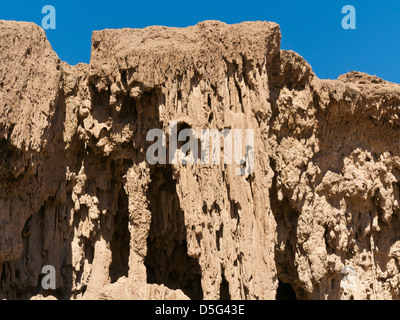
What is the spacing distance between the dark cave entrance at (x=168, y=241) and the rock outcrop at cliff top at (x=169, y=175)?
34 mm

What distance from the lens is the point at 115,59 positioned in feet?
43.9

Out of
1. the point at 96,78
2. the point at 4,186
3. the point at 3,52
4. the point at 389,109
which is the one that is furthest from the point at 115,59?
the point at 389,109

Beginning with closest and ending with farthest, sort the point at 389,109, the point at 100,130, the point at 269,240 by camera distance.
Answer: the point at 269,240 → the point at 100,130 → the point at 389,109

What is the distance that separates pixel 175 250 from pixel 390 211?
20.1 feet

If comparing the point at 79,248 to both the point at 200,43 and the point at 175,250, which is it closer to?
the point at 175,250

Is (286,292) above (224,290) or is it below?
above

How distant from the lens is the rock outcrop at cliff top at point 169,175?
490 inches

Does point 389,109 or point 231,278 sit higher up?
point 389,109

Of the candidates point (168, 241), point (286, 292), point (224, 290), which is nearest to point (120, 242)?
point (168, 241)

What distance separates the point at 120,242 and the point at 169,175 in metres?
2.14

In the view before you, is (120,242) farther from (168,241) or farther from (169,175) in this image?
(169,175)

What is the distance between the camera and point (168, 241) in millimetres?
14656

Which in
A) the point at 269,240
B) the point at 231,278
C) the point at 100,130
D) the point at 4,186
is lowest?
the point at 231,278

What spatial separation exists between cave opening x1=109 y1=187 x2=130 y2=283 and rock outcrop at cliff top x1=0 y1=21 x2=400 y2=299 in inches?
1.2
